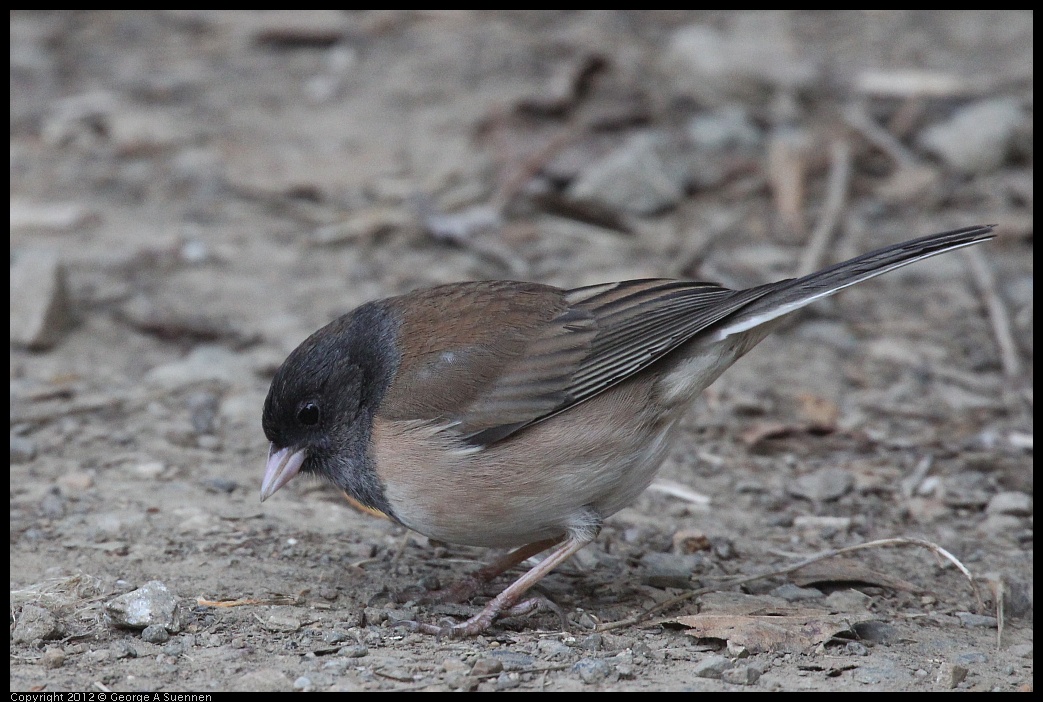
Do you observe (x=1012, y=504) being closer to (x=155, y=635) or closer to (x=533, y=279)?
(x=533, y=279)

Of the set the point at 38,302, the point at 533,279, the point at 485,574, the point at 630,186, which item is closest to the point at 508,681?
the point at 485,574

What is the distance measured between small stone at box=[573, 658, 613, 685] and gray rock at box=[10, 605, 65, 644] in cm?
137

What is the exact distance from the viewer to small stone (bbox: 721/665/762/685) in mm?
2871

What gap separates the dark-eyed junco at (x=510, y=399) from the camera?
3336 millimetres

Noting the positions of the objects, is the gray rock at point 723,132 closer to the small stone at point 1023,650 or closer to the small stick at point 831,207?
Result: the small stick at point 831,207

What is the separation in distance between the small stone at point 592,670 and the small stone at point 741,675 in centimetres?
29

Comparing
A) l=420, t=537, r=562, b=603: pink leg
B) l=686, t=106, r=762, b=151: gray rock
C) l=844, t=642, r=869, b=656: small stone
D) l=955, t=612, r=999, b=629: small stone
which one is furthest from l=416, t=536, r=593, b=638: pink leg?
l=686, t=106, r=762, b=151: gray rock

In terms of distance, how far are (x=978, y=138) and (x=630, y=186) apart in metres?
2.08

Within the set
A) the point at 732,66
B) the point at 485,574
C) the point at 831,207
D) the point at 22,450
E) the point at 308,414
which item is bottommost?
the point at 485,574

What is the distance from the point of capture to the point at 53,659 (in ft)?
9.47

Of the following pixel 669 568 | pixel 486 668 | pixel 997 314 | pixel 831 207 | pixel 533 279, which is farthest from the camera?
pixel 831 207

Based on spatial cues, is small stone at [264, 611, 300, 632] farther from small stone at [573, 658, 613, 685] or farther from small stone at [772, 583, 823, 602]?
small stone at [772, 583, 823, 602]

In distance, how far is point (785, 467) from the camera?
4.57m

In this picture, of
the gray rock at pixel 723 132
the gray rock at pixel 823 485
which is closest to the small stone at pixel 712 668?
the gray rock at pixel 823 485
